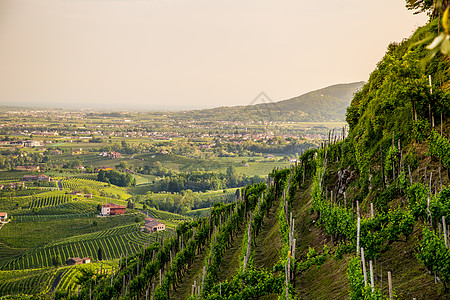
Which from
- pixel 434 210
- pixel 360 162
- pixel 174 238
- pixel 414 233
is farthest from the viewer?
pixel 174 238

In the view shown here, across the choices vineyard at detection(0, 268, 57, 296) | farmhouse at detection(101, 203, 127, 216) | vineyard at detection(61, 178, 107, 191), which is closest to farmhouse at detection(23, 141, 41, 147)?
vineyard at detection(61, 178, 107, 191)

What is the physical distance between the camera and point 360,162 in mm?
14305

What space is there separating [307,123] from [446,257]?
13100cm

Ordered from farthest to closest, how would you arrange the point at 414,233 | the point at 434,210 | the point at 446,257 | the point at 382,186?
the point at 382,186, the point at 414,233, the point at 434,210, the point at 446,257

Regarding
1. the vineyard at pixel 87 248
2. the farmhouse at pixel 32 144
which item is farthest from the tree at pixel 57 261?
the farmhouse at pixel 32 144

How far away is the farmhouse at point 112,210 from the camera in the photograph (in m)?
79.2

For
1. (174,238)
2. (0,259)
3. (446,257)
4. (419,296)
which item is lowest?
(0,259)

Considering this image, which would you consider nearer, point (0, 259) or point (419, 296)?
point (419, 296)

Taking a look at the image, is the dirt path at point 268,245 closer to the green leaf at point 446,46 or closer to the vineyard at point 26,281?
the green leaf at point 446,46

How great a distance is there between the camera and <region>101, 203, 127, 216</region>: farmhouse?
79.2m

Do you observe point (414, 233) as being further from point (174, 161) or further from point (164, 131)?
point (164, 131)

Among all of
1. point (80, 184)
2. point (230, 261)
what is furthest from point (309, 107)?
point (230, 261)

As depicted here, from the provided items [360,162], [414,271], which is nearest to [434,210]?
[414,271]

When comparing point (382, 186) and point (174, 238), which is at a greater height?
point (382, 186)
